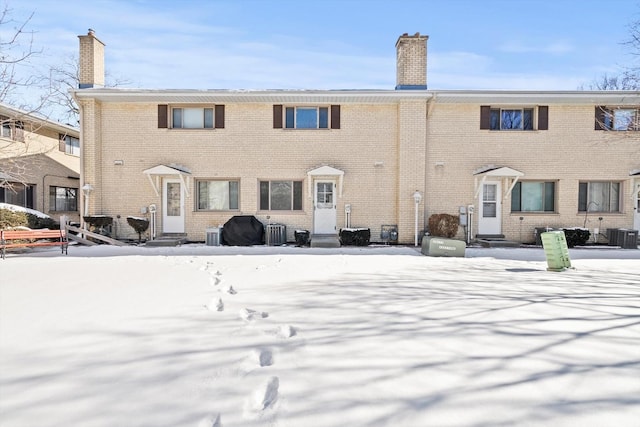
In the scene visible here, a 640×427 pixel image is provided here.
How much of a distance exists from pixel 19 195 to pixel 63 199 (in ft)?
8.56

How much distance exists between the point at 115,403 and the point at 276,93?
41.3 ft

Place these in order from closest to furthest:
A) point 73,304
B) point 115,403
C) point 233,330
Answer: point 115,403, point 233,330, point 73,304

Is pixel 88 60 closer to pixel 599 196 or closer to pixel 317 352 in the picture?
pixel 317 352

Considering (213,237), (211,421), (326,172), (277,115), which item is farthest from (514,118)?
(211,421)

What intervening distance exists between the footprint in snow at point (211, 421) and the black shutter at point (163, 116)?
13.9 m

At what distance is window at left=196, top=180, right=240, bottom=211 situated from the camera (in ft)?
48.0

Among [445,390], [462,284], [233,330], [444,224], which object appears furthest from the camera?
[444,224]

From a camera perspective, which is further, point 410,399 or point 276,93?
point 276,93

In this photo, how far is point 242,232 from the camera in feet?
44.4

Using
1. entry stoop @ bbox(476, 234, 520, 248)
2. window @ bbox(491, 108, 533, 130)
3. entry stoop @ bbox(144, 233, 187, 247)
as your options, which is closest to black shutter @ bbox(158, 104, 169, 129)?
entry stoop @ bbox(144, 233, 187, 247)

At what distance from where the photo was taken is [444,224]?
13.5m

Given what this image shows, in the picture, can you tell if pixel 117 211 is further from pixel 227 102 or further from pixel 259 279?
pixel 259 279

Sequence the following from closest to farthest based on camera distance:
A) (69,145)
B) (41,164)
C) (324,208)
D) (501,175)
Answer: (501,175) < (324,208) < (41,164) < (69,145)

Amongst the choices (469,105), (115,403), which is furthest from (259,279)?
(469,105)
